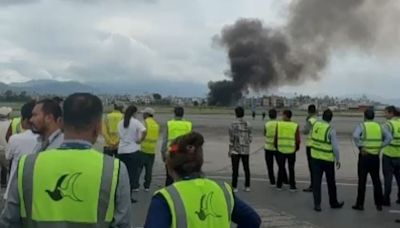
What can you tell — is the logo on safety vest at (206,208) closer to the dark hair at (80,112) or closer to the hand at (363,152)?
the dark hair at (80,112)

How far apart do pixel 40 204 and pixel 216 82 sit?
288ft

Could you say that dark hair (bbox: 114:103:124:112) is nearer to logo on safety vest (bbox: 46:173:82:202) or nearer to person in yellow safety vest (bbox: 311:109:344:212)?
person in yellow safety vest (bbox: 311:109:344:212)

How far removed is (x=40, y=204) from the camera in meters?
3.09

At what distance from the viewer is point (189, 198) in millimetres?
3105

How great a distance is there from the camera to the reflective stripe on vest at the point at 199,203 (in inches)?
120

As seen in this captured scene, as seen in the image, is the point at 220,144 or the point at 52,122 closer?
the point at 52,122

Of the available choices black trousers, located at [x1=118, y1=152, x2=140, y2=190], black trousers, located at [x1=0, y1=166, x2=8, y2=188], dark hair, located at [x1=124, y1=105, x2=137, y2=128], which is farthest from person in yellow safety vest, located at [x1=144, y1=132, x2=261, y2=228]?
black trousers, located at [x1=0, y1=166, x2=8, y2=188]

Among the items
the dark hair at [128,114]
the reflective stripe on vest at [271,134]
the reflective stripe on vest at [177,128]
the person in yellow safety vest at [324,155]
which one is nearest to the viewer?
the person in yellow safety vest at [324,155]

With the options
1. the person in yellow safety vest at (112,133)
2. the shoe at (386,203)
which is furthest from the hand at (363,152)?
the person in yellow safety vest at (112,133)

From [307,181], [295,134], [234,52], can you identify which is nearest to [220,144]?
[307,181]

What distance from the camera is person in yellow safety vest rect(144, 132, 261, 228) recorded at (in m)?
Answer: 3.03

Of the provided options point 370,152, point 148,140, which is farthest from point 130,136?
point 370,152

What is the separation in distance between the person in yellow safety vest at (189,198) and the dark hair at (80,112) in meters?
0.43

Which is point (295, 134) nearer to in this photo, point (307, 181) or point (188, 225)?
point (307, 181)
